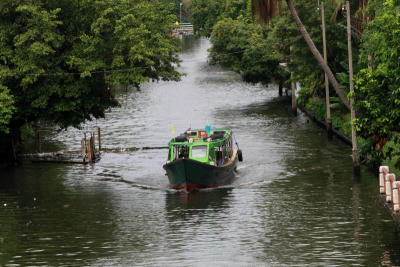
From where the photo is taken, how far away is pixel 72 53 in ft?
152

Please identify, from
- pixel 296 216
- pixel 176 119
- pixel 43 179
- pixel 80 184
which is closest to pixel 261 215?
pixel 296 216

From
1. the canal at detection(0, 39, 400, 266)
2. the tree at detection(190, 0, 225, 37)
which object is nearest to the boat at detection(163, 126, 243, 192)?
the canal at detection(0, 39, 400, 266)

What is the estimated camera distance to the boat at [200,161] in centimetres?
3959

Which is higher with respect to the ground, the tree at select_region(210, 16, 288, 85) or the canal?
the tree at select_region(210, 16, 288, 85)

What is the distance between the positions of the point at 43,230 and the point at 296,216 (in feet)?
33.5

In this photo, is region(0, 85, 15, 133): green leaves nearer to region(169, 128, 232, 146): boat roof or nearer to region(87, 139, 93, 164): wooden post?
region(87, 139, 93, 164): wooden post

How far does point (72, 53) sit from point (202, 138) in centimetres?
916

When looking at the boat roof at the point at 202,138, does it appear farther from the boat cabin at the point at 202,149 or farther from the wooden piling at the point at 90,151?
the wooden piling at the point at 90,151

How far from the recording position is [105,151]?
5306cm

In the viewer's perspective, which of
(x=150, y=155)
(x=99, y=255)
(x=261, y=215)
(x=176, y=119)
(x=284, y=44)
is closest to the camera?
(x=99, y=255)

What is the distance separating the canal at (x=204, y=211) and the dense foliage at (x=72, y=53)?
3.90 meters

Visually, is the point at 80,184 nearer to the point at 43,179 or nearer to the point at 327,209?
the point at 43,179

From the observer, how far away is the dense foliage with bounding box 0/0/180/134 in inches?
1773

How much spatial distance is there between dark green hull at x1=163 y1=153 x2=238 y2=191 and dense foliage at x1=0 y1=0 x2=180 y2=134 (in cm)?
786
